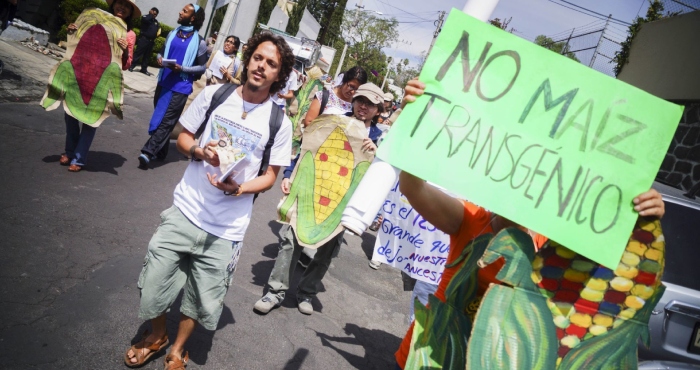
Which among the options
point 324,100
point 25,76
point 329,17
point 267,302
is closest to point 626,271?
point 267,302

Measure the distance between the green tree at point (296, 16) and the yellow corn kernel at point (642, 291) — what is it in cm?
4433

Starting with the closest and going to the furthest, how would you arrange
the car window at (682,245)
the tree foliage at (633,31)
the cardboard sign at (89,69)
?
1. the car window at (682,245)
2. the cardboard sign at (89,69)
3. the tree foliage at (633,31)

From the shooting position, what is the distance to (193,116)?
2961mm

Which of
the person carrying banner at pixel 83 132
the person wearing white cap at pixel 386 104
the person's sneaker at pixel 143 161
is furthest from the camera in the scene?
the person wearing white cap at pixel 386 104

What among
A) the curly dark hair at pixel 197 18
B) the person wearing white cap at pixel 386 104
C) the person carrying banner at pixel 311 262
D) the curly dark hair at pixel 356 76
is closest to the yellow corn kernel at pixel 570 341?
the person carrying banner at pixel 311 262

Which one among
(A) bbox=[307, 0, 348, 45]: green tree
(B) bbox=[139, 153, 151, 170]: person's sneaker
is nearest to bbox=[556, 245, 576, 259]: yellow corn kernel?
(B) bbox=[139, 153, 151, 170]: person's sneaker

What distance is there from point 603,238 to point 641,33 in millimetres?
13171

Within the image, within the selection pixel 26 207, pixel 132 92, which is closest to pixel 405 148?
pixel 26 207

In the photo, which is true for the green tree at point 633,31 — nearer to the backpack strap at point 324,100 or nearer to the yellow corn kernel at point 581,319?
the backpack strap at point 324,100

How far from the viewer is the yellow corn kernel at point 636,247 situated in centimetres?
167

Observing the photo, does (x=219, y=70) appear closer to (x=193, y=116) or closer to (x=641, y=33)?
(x=193, y=116)

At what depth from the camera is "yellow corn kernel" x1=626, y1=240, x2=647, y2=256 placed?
5.47ft

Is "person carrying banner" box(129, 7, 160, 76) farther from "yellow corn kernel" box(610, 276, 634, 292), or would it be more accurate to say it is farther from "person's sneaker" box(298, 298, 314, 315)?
"yellow corn kernel" box(610, 276, 634, 292)

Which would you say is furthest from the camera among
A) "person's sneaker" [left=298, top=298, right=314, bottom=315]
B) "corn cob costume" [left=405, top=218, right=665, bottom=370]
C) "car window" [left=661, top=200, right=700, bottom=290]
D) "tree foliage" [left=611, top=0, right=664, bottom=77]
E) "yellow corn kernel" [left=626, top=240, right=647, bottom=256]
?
"tree foliage" [left=611, top=0, right=664, bottom=77]
